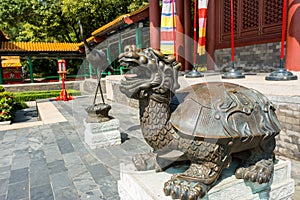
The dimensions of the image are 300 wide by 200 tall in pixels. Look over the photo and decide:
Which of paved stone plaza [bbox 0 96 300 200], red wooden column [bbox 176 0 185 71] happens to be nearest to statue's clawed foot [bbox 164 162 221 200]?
paved stone plaza [bbox 0 96 300 200]

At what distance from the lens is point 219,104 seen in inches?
59.8

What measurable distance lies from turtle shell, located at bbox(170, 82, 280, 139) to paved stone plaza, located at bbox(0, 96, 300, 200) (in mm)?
1169

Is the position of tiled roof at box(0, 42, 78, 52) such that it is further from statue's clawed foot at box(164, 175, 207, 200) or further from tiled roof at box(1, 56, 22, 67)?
statue's clawed foot at box(164, 175, 207, 200)

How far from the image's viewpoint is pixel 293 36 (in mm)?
4699

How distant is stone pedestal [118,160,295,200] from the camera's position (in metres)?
1.48

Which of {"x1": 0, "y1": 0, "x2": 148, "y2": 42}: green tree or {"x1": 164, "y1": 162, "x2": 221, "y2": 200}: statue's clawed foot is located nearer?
{"x1": 164, "y1": 162, "x2": 221, "y2": 200}: statue's clawed foot

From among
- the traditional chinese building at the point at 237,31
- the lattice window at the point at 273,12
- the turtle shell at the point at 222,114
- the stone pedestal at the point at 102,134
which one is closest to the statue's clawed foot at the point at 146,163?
the turtle shell at the point at 222,114

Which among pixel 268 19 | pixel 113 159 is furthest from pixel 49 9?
pixel 113 159

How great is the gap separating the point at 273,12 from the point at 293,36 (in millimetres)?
2735

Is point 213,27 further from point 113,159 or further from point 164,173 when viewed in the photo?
point 164,173

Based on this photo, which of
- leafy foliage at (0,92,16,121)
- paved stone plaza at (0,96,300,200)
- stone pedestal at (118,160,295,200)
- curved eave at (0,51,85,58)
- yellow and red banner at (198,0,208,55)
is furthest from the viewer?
curved eave at (0,51,85,58)

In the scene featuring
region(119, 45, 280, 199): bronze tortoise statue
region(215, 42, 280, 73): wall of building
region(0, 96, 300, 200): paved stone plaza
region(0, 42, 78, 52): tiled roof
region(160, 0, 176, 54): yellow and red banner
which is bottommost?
region(0, 96, 300, 200): paved stone plaza

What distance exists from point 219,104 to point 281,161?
86cm

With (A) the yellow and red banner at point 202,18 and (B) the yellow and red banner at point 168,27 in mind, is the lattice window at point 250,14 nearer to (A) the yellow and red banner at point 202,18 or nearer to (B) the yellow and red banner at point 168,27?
(A) the yellow and red banner at point 202,18
